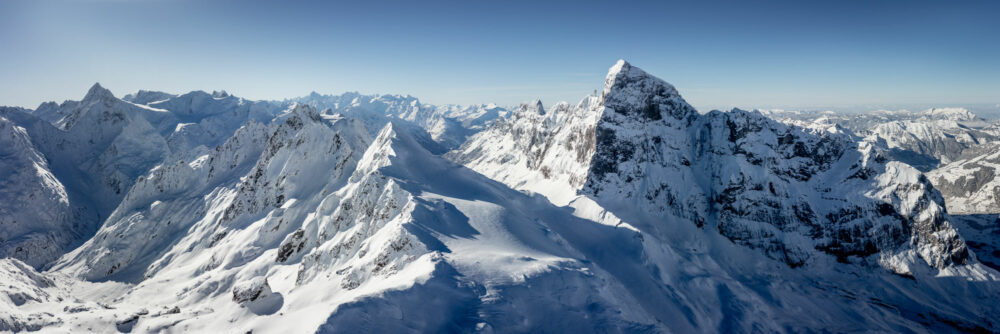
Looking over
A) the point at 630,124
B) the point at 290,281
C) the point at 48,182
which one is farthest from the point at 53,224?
the point at 630,124

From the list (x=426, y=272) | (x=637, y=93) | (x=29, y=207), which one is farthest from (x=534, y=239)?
(x=29, y=207)

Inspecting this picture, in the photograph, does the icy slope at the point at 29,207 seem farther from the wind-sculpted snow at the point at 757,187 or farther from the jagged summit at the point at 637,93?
the jagged summit at the point at 637,93

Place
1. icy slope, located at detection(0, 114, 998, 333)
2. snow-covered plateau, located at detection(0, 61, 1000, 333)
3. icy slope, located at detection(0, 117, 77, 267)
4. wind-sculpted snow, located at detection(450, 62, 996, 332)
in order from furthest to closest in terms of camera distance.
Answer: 1. icy slope, located at detection(0, 117, 77, 267)
2. wind-sculpted snow, located at detection(450, 62, 996, 332)
3. snow-covered plateau, located at detection(0, 61, 1000, 333)
4. icy slope, located at detection(0, 114, 998, 333)

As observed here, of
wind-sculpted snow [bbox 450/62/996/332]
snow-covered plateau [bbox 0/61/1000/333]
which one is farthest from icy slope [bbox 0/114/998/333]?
wind-sculpted snow [bbox 450/62/996/332]

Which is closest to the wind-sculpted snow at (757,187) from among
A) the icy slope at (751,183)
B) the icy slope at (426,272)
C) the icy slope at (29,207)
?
the icy slope at (751,183)

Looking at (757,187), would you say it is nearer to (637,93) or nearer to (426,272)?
(637,93)

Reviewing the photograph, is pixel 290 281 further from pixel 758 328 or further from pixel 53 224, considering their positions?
pixel 53 224

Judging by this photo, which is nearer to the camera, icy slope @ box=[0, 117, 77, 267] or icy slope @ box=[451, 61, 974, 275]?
icy slope @ box=[451, 61, 974, 275]

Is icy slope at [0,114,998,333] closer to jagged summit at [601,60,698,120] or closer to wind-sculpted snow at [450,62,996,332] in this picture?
wind-sculpted snow at [450,62,996,332]
